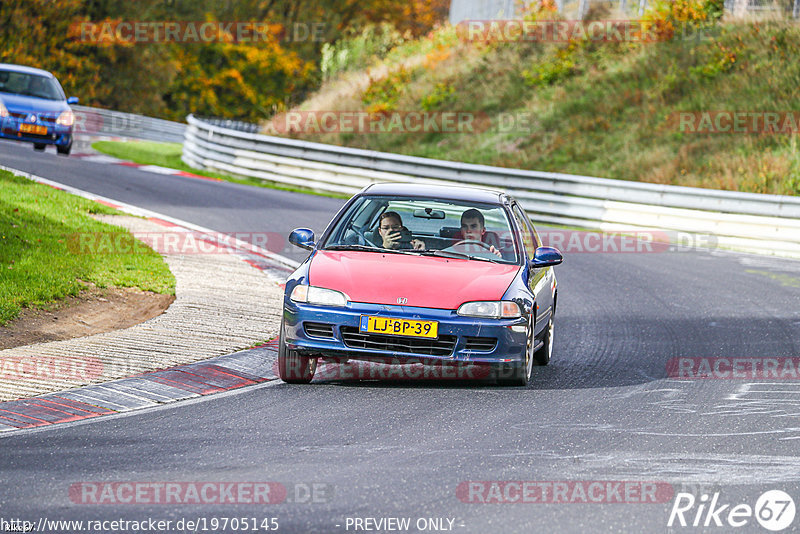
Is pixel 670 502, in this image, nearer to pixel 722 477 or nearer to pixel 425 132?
pixel 722 477

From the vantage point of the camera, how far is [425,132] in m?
32.8

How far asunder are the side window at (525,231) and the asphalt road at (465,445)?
103cm

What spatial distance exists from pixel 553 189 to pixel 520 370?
584 inches

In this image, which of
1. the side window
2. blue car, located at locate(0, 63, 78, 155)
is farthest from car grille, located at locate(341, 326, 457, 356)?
blue car, located at locate(0, 63, 78, 155)

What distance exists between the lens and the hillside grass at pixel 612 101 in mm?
25859

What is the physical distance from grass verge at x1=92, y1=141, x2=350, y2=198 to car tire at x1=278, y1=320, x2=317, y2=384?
55.2 feet

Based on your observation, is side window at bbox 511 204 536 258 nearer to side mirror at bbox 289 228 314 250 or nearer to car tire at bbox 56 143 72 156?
side mirror at bbox 289 228 314 250

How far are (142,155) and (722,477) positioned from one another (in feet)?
89.3

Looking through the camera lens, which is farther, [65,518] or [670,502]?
[670,502]

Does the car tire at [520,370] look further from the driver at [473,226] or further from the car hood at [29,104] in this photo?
the car hood at [29,104]

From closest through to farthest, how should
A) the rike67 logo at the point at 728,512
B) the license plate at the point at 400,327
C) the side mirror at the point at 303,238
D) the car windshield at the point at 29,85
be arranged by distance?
the rike67 logo at the point at 728,512 → the license plate at the point at 400,327 → the side mirror at the point at 303,238 → the car windshield at the point at 29,85

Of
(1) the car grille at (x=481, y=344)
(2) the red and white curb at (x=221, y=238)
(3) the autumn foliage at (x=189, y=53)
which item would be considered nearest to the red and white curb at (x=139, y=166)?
(2) the red and white curb at (x=221, y=238)

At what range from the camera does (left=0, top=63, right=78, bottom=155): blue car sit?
24.4 metres

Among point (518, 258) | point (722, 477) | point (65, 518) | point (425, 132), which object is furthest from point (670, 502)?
point (425, 132)
